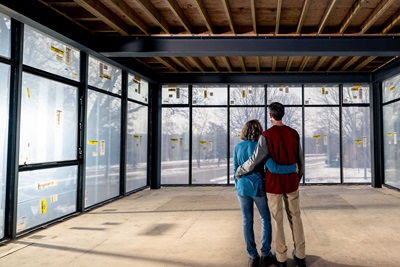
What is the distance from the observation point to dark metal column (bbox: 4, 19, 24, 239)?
4031 mm

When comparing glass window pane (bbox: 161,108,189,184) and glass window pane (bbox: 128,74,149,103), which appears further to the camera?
glass window pane (bbox: 161,108,189,184)

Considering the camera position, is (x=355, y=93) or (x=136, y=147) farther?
(x=355, y=93)

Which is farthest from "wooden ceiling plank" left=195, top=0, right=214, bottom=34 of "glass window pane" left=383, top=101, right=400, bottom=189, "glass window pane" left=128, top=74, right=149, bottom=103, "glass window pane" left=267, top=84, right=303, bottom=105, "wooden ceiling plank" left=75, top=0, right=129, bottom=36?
"glass window pane" left=383, top=101, right=400, bottom=189

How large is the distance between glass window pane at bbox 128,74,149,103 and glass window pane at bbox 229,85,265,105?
7.82ft

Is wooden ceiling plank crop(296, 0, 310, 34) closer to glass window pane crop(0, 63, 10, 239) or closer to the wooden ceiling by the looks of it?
the wooden ceiling

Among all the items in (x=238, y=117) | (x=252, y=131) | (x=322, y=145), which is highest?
(x=238, y=117)

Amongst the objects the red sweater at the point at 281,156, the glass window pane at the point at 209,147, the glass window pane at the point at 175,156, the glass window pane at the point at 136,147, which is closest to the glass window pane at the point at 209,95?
the glass window pane at the point at 209,147

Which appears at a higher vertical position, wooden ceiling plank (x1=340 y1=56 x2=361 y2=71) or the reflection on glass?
wooden ceiling plank (x1=340 y1=56 x2=361 y2=71)

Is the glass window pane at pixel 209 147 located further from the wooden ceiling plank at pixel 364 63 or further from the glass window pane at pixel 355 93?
the wooden ceiling plank at pixel 364 63

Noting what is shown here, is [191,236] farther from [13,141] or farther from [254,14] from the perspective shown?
[254,14]

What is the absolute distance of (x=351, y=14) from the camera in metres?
4.77

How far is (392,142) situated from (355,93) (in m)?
1.73

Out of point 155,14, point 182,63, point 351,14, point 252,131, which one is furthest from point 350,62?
point 252,131

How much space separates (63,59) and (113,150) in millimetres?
2315
